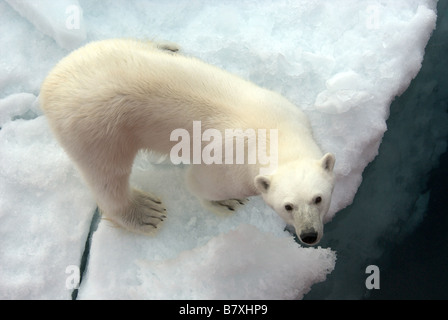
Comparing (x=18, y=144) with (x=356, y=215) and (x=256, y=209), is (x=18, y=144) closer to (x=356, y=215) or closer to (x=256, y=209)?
(x=256, y=209)

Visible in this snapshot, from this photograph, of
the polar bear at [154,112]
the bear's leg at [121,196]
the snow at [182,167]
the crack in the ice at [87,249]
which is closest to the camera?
the polar bear at [154,112]

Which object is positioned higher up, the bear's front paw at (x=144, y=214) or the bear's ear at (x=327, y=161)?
Answer: the bear's front paw at (x=144, y=214)

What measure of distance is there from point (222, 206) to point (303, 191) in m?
0.82

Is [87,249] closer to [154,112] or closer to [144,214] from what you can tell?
[144,214]

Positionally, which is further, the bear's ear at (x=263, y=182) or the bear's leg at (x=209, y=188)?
the bear's leg at (x=209, y=188)

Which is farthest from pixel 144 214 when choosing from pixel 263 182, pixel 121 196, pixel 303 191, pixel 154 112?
pixel 303 191

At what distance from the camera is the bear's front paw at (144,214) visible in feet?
8.37

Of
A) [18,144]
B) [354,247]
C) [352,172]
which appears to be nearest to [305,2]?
[352,172]

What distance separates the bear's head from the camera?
1850 millimetres

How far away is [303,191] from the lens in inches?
72.9

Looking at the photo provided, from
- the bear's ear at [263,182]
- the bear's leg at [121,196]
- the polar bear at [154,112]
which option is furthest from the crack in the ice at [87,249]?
the bear's ear at [263,182]

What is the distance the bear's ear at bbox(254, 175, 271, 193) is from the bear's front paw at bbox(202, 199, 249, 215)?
0.63m

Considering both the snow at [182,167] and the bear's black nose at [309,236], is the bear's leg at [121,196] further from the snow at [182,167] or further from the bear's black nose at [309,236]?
the bear's black nose at [309,236]

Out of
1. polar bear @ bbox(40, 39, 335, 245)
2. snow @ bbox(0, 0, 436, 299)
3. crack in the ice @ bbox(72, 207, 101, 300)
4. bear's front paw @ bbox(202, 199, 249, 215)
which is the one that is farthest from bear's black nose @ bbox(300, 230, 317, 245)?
crack in the ice @ bbox(72, 207, 101, 300)
